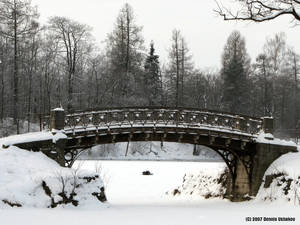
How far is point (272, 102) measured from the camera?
5016 cm

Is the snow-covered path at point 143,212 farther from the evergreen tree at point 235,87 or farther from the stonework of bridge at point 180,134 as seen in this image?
the evergreen tree at point 235,87

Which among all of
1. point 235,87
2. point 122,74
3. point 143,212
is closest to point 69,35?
point 122,74

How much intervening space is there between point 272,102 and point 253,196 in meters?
32.0

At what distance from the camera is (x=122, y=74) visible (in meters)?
40.4

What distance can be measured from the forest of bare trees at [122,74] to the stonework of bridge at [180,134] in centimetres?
1488

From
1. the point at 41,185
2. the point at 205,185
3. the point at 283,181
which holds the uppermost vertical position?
the point at 41,185

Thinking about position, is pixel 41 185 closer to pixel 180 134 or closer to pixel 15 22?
pixel 180 134

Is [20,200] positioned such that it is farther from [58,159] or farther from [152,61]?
[152,61]

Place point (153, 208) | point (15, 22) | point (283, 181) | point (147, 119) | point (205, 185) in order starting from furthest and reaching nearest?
point (15, 22) → point (205, 185) → point (147, 119) → point (283, 181) → point (153, 208)

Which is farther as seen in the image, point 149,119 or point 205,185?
point 205,185

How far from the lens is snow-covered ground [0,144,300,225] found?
35.7 feet

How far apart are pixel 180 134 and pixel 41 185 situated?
8.38m

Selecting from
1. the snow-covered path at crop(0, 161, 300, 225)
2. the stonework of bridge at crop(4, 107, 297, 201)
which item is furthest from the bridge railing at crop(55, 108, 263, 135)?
the snow-covered path at crop(0, 161, 300, 225)

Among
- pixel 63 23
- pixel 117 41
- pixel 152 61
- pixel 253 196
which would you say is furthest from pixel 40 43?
pixel 253 196
